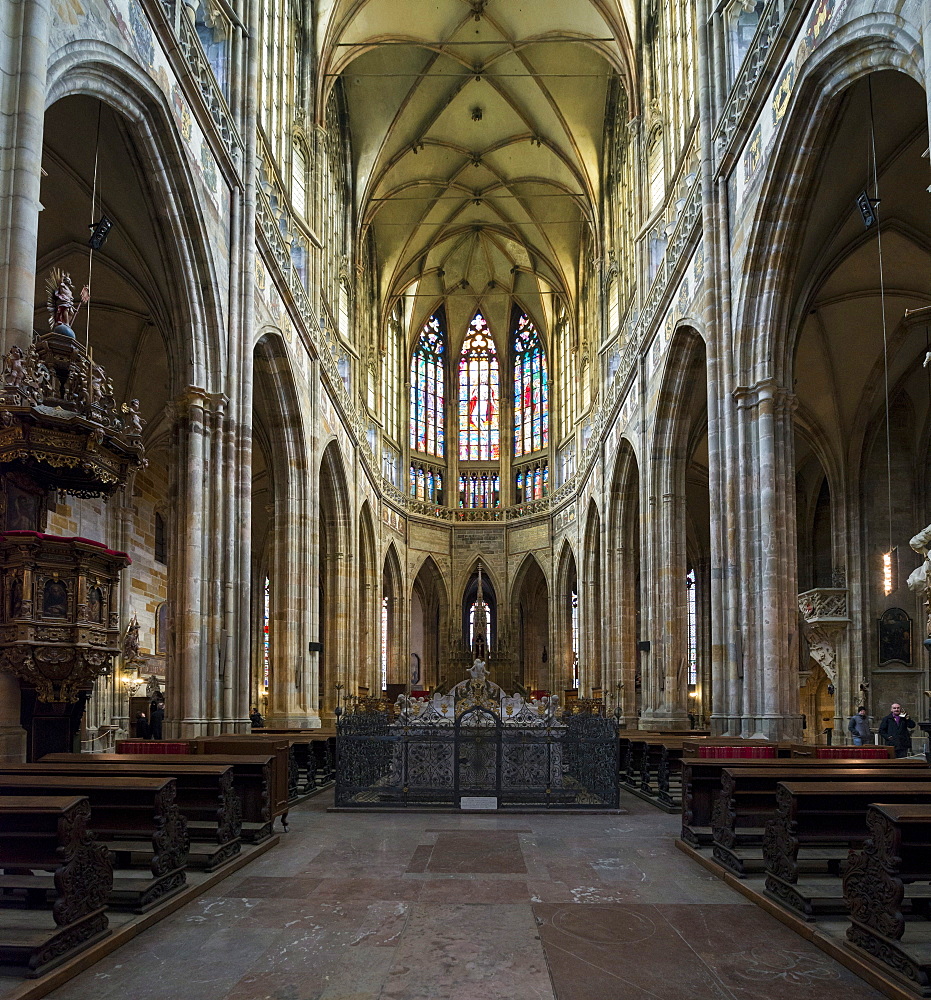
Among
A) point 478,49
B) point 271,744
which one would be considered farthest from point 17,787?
point 478,49

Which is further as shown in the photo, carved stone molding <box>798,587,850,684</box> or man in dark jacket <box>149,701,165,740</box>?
carved stone molding <box>798,587,850,684</box>

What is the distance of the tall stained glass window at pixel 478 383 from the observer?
48.2 metres

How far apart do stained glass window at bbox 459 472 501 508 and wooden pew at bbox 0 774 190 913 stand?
40.1m

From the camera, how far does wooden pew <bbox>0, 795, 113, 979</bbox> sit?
207 inches

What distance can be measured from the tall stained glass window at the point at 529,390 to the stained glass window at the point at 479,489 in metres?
Answer: 1.81

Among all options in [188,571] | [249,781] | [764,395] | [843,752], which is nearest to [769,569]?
[764,395]

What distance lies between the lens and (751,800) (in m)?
8.56

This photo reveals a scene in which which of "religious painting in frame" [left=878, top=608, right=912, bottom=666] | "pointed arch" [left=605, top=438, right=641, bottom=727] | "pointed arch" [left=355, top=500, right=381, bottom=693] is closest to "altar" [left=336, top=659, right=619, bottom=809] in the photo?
"religious painting in frame" [left=878, top=608, right=912, bottom=666]

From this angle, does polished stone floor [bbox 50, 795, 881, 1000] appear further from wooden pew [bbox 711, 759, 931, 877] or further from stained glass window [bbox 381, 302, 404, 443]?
stained glass window [bbox 381, 302, 404, 443]

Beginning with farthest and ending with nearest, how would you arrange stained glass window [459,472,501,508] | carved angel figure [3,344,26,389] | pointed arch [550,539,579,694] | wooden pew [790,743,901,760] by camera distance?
stained glass window [459,472,501,508] < pointed arch [550,539,579,694] < wooden pew [790,743,901,760] < carved angel figure [3,344,26,389]

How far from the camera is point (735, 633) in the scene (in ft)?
49.5

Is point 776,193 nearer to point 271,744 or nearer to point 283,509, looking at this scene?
point 271,744

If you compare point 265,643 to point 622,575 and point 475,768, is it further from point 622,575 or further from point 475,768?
point 475,768

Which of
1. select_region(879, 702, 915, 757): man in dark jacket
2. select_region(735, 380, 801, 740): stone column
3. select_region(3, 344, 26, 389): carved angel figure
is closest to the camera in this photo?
select_region(3, 344, 26, 389): carved angel figure
